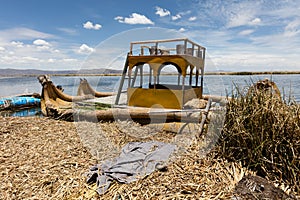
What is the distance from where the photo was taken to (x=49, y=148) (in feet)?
14.1

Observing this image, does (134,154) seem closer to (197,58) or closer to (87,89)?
(197,58)

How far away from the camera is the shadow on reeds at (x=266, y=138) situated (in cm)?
296

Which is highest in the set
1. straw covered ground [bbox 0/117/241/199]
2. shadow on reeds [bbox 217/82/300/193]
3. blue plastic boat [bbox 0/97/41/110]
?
shadow on reeds [bbox 217/82/300/193]

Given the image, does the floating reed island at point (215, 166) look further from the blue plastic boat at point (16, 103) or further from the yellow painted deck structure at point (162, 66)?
the blue plastic boat at point (16, 103)

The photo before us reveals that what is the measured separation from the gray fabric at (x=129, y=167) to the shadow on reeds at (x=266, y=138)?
1.07 m

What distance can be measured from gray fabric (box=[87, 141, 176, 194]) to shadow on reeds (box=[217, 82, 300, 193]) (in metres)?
1.07

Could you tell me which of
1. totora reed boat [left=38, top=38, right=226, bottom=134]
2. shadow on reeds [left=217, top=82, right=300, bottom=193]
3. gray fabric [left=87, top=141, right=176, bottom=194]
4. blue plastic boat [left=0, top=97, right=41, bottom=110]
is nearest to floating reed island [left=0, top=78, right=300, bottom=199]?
shadow on reeds [left=217, top=82, right=300, bottom=193]

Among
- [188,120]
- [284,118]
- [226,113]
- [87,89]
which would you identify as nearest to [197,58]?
[188,120]

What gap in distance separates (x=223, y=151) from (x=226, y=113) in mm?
749

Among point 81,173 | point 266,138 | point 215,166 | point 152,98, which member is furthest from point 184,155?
point 152,98

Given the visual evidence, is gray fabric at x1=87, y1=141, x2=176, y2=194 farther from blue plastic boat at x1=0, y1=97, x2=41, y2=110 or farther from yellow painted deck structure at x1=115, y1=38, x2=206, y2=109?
blue plastic boat at x1=0, y1=97, x2=41, y2=110

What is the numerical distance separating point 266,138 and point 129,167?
214 cm

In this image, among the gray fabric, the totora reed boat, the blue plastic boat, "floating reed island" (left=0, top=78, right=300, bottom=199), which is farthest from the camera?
the blue plastic boat

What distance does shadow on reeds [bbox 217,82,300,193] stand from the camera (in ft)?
9.72
